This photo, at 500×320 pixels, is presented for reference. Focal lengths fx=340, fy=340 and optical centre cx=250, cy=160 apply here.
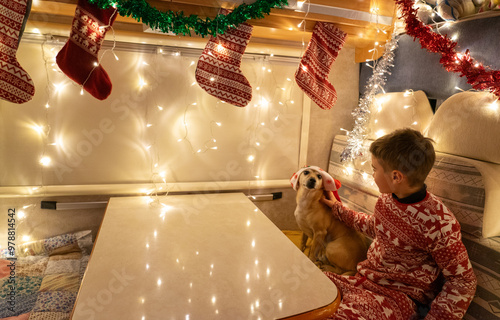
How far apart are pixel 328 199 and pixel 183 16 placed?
1.20m

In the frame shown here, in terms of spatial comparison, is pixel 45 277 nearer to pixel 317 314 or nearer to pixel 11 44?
pixel 11 44

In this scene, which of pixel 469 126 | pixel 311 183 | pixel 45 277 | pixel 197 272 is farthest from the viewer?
pixel 311 183

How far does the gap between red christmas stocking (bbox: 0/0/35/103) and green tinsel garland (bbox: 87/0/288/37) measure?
0.31 meters

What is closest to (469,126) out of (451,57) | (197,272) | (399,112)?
(451,57)

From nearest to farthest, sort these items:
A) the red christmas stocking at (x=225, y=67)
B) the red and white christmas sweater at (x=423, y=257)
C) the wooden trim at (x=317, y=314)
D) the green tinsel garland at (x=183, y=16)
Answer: the wooden trim at (x=317, y=314) → the red and white christmas sweater at (x=423, y=257) → the green tinsel garland at (x=183, y=16) → the red christmas stocking at (x=225, y=67)

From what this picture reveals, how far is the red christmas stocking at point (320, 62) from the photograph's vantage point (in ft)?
5.93

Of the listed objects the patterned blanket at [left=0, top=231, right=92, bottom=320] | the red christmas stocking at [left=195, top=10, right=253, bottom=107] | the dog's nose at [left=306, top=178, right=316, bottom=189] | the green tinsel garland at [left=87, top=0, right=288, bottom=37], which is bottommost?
the patterned blanket at [left=0, top=231, right=92, bottom=320]

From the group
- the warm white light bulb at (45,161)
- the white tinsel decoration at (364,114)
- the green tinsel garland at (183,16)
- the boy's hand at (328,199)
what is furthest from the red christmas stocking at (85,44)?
the white tinsel decoration at (364,114)

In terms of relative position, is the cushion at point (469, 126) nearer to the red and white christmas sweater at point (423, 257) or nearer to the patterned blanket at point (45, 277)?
the red and white christmas sweater at point (423, 257)

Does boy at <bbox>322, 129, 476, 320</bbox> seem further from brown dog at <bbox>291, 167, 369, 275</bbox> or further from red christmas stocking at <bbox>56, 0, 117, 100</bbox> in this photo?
red christmas stocking at <bbox>56, 0, 117, 100</bbox>

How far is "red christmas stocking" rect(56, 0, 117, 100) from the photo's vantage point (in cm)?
154

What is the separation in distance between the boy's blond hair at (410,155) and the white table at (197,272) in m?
0.51

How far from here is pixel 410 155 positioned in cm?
132

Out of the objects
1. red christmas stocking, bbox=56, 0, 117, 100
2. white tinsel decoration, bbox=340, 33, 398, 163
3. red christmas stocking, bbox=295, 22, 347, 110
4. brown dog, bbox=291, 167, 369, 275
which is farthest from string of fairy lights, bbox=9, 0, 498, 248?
brown dog, bbox=291, 167, 369, 275
